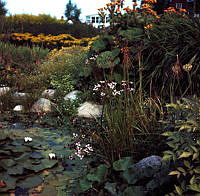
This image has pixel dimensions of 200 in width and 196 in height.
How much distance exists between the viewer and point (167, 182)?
222 centimetres

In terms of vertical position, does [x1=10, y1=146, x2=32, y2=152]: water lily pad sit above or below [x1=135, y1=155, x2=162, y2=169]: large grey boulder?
below

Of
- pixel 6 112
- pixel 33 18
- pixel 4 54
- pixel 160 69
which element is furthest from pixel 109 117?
pixel 33 18

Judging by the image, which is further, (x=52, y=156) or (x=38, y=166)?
(x=52, y=156)

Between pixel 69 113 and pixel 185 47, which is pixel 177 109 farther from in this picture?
pixel 69 113

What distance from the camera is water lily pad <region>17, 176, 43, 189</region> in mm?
2703

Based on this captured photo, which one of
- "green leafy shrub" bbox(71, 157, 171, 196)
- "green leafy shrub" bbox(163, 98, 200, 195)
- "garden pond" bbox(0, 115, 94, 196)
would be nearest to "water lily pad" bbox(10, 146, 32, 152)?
"garden pond" bbox(0, 115, 94, 196)

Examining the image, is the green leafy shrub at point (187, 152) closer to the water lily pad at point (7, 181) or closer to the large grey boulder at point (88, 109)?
the water lily pad at point (7, 181)

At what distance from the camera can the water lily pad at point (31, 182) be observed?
270 centimetres

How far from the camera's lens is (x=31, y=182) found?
2766 millimetres

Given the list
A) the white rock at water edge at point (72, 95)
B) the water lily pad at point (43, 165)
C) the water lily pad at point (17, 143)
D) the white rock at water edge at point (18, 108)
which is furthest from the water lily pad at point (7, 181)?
the white rock at water edge at point (72, 95)

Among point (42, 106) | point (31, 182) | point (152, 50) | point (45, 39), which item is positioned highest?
point (45, 39)

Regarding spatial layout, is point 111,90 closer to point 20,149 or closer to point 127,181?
point 20,149

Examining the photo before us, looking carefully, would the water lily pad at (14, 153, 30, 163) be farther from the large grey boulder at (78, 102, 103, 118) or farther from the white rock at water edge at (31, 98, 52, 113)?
the white rock at water edge at (31, 98, 52, 113)

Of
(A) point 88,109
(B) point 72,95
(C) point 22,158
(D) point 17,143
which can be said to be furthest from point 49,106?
(C) point 22,158
